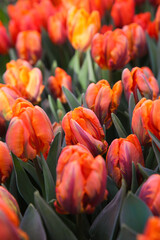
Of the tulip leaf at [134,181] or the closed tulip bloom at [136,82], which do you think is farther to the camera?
the closed tulip bloom at [136,82]

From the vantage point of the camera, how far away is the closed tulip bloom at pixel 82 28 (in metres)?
1.11

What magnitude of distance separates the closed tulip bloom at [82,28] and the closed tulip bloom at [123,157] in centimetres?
62

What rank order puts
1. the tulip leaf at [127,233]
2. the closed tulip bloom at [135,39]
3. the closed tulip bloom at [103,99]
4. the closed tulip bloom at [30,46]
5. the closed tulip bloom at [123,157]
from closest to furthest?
the tulip leaf at [127,233] < the closed tulip bloom at [123,157] < the closed tulip bloom at [103,99] < the closed tulip bloom at [135,39] < the closed tulip bloom at [30,46]

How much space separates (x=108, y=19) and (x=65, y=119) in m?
1.05

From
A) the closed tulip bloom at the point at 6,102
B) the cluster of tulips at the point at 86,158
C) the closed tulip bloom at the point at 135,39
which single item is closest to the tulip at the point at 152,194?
the cluster of tulips at the point at 86,158

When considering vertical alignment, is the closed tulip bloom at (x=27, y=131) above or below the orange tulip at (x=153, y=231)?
above

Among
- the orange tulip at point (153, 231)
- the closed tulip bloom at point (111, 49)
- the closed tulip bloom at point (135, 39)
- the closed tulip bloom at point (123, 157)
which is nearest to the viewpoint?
the orange tulip at point (153, 231)

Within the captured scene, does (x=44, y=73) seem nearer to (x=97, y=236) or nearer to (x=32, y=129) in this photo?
(x=32, y=129)

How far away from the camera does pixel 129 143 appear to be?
0.57m

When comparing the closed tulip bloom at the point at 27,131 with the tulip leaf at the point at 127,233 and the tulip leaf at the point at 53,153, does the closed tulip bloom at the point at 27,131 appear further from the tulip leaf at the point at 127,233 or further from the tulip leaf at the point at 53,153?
the tulip leaf at the point at 127,233

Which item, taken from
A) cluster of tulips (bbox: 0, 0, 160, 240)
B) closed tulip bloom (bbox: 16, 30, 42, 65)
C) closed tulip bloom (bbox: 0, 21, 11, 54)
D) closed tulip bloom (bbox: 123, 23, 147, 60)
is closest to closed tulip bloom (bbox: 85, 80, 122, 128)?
cluster of tulips (bbox: 0, 0, 160, 240)

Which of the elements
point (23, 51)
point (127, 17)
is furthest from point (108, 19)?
point (23, 51)

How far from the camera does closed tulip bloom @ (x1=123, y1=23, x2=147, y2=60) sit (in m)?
1.02

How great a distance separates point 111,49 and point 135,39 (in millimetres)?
195
